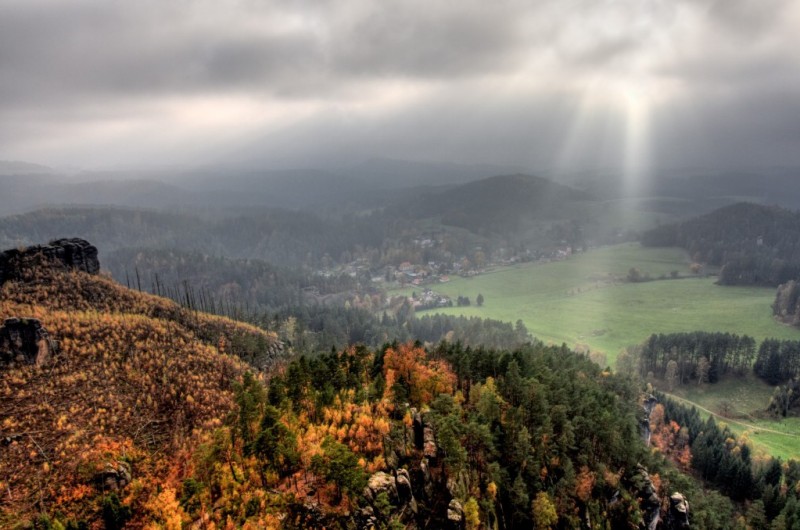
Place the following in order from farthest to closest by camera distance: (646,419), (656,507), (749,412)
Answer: (749,412), (646,419), (656,507)

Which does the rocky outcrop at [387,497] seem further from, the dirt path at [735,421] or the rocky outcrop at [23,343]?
the dirt path at [735,421]

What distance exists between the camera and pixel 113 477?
134 ft

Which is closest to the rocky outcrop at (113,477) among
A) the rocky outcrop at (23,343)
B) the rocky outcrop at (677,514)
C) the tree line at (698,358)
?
the rocky outcrop at (23,343)

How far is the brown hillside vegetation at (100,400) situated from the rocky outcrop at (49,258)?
222cm

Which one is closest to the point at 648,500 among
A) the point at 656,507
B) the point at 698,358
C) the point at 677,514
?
the point at 656,507

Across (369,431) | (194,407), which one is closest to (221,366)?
(194,407)

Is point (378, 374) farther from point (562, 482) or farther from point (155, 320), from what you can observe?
point (155, 320)

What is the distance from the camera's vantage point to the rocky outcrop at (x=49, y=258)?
7794 cm

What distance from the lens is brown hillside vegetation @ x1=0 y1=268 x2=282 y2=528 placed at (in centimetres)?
3959

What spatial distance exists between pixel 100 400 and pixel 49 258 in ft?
167

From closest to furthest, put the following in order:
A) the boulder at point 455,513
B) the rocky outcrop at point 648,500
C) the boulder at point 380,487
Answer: the boulder at point 380,487 < the boulder at point 455,513 < the rocky outcrop at point 648,500

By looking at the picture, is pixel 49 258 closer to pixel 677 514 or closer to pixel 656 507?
pixel 656 507

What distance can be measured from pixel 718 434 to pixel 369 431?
328ft

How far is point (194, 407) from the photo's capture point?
2173 inches
